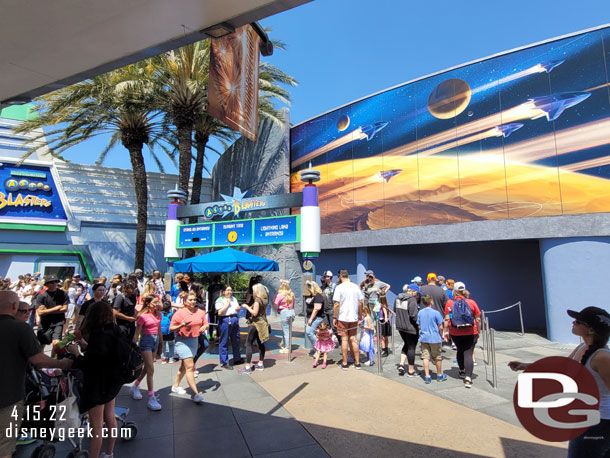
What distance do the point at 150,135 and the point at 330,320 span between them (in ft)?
51.8

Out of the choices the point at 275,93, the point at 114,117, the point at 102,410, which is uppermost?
the point at 275,93

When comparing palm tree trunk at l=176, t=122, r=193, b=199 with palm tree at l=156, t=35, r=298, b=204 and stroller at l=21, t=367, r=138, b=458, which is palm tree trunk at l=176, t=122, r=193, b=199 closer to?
palm tree at l=156, t=35, r=298, b=204

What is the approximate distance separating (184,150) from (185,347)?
504 inches

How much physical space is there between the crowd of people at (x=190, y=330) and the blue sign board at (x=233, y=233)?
1.81 metres

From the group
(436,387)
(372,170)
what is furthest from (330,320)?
(372,170)

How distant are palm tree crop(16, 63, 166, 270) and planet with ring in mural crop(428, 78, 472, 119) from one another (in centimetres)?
1170

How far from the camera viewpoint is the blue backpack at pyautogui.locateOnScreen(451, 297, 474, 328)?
20.6ft

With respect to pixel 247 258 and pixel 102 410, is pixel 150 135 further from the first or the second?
pixel 102 410

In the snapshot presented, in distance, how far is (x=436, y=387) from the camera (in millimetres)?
6238

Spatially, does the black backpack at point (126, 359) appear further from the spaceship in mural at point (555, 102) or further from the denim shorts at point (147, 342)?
the spaceship in mural at point (555, 102)

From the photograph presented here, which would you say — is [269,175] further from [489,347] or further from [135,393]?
[135,393]

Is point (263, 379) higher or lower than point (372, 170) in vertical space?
lower

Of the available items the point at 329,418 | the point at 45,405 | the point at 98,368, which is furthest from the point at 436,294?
the point at 45,405

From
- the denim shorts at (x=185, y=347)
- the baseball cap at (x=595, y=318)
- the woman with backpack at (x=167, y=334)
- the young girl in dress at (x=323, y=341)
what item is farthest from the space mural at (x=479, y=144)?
the denim shorts at (x=185, y=347)
